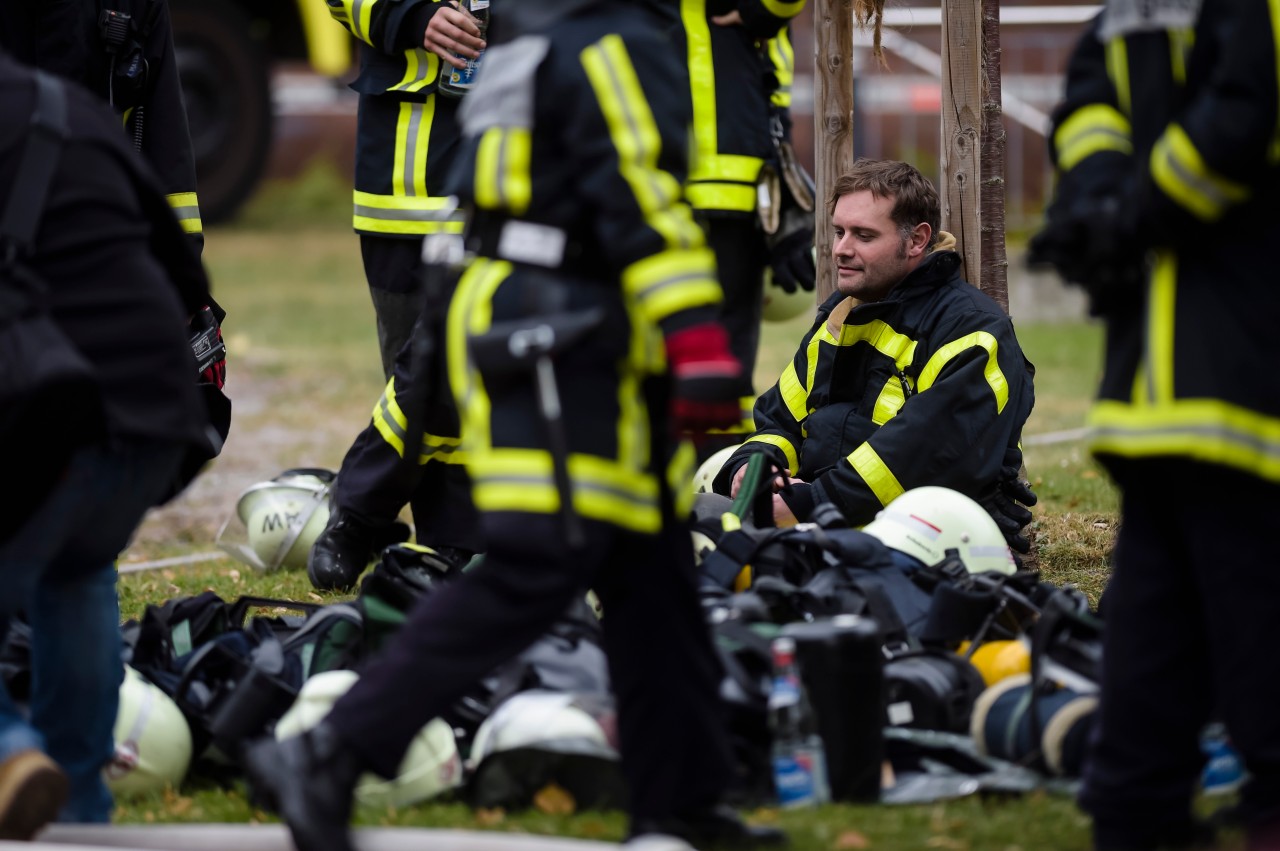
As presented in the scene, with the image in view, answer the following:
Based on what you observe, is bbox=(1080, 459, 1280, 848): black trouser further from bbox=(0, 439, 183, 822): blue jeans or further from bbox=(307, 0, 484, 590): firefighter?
bbox=(307, 0, 484, 590): firefighter

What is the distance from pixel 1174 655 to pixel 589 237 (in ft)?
4.22

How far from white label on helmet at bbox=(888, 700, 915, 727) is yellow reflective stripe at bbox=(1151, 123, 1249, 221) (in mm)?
1371

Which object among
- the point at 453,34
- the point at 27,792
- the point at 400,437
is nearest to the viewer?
the point at 27,792

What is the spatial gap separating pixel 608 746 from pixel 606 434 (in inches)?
34.0

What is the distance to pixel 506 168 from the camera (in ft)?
10.7

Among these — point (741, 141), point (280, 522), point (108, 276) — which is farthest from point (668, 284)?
point (280, 522)

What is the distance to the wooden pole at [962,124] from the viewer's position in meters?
5.70

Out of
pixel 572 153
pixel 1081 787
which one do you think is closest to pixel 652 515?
pixel 572 153

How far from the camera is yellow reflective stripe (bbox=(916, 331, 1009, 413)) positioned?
539cm

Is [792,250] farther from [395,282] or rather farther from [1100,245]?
[1100,245]

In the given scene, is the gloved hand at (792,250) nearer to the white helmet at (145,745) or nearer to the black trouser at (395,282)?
the black trouser at (395,282)

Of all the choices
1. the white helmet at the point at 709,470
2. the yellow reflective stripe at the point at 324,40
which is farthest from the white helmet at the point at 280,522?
the yellow reflective stripe at the point at 324,40

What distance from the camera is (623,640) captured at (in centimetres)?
346

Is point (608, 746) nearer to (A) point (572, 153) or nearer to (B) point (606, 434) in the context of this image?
(B) point (606, 434)
